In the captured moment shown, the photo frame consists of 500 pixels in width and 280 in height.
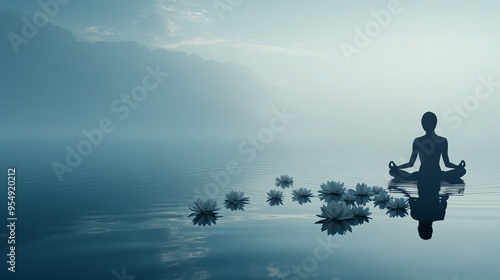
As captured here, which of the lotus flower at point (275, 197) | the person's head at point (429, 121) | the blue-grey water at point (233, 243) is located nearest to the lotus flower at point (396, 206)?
the blue-grey water at point (233, 243)

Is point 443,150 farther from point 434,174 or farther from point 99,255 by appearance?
point 99,255

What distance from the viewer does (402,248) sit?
7277 millimetres

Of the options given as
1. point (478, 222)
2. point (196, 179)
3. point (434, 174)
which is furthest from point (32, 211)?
point (434, 174)

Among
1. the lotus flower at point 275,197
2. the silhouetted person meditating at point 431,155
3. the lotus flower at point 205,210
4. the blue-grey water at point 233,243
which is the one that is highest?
the silhouetted person meditating at point 431,155

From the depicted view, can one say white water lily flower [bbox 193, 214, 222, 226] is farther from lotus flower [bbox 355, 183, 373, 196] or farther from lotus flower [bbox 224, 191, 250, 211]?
lotus flower [bbox 355, 183, 373, 196]

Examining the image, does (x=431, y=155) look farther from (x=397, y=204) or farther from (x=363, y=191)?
(x=397, y=204)

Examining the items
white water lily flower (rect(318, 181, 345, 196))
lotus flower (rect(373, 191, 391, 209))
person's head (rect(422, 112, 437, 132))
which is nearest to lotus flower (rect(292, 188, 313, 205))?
white water lily flower (rect(318, 181, 345, 196))

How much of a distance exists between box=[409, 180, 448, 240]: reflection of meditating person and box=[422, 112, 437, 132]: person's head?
8.63 feet

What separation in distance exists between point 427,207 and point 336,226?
14.2ft

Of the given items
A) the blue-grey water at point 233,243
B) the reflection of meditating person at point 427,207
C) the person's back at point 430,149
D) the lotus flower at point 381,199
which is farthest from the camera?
the person's back at point 430,149

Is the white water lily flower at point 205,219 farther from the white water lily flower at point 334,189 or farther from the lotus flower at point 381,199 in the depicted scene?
the lotus flower at point 381,199

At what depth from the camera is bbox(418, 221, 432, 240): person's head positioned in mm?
8242

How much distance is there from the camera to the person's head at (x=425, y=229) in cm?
824

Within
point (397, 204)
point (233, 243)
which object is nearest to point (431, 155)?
point (397, 204)
